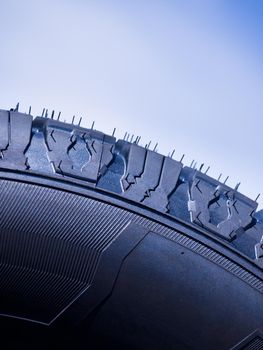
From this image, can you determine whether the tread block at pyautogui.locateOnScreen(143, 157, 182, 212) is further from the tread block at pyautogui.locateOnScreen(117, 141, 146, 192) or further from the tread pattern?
the tread block at pyautogui.locateOnScreen(117, 141, 146, 192)

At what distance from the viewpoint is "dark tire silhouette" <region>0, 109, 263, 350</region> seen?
118 inches

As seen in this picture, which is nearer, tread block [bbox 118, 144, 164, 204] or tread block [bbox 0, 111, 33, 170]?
tread block [bbox 0, 111, 33, 170]

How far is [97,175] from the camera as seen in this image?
3.07m

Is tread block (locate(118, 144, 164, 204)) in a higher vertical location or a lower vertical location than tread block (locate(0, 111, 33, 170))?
lower

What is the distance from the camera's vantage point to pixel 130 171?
3.17m

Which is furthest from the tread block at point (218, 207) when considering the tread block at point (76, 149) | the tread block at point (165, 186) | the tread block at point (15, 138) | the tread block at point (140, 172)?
the tread block at point (15, 138)

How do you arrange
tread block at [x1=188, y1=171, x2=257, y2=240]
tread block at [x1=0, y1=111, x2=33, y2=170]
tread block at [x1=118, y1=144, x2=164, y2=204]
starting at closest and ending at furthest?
tread block at [x1=0, y1=111, x2=33, y2=170] < tread block at [x1=118, y1=144, x2=164, y2=204] < tread block at [x1=188, y1=171, x2=257, y2=240]

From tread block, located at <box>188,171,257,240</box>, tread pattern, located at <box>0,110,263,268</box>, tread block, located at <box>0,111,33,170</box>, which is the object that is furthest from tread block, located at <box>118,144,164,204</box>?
tread block, located at <box>0,111,33,170</box>

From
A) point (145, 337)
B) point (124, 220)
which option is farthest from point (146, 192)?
point (145, 337)

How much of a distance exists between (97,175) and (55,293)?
1.82 feet

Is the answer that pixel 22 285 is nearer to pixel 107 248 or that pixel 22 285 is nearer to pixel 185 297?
pixel 107 248

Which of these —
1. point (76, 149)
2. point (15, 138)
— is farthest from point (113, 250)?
point (15, 138)

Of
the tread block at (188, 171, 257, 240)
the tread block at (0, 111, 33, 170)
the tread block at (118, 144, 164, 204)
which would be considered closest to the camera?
the tread block at (0, 111, 33, 170)

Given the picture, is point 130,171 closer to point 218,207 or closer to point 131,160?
point 131,160
